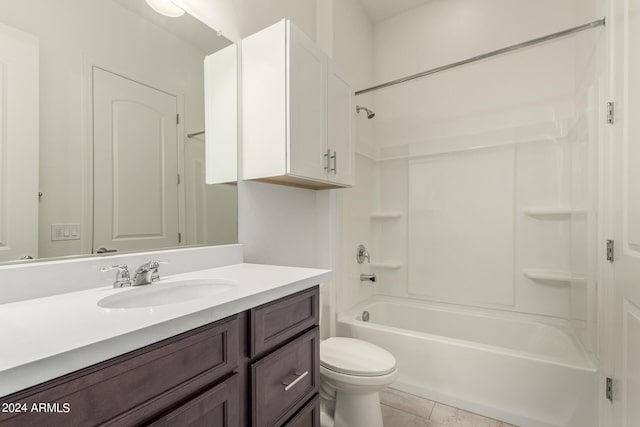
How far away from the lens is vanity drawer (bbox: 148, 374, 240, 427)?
1.99ft

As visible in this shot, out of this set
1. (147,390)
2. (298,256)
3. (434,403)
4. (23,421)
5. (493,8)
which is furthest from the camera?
(493,8)

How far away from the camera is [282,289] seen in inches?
35.9

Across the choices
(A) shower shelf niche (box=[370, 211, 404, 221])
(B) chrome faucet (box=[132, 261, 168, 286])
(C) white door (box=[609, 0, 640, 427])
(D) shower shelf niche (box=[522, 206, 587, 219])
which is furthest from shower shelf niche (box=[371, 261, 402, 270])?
(B) chrome faucet (box=[132, 261, 168, 286])

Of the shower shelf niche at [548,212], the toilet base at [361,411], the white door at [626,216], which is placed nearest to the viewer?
the white door at [626,216]

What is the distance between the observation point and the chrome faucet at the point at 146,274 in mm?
999

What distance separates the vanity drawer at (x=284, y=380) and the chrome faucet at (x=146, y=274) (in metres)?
0.50

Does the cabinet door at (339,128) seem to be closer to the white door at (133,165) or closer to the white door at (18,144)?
the white door at (133,165)

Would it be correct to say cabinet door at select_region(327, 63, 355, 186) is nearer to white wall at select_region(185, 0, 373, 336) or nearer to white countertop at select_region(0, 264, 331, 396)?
white wall at select_region(185, 0, 373, 336)

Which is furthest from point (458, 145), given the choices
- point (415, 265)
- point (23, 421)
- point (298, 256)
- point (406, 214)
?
point (23, 421)

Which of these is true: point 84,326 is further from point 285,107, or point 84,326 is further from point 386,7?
point 386,7

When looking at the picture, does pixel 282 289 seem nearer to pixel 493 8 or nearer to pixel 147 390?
pixel 147 390

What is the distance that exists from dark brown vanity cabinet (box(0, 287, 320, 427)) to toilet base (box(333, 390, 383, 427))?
43cm

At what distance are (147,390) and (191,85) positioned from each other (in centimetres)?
123

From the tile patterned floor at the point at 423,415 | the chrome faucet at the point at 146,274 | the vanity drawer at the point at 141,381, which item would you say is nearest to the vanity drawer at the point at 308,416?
the vanity drawer at the point at 141,381
